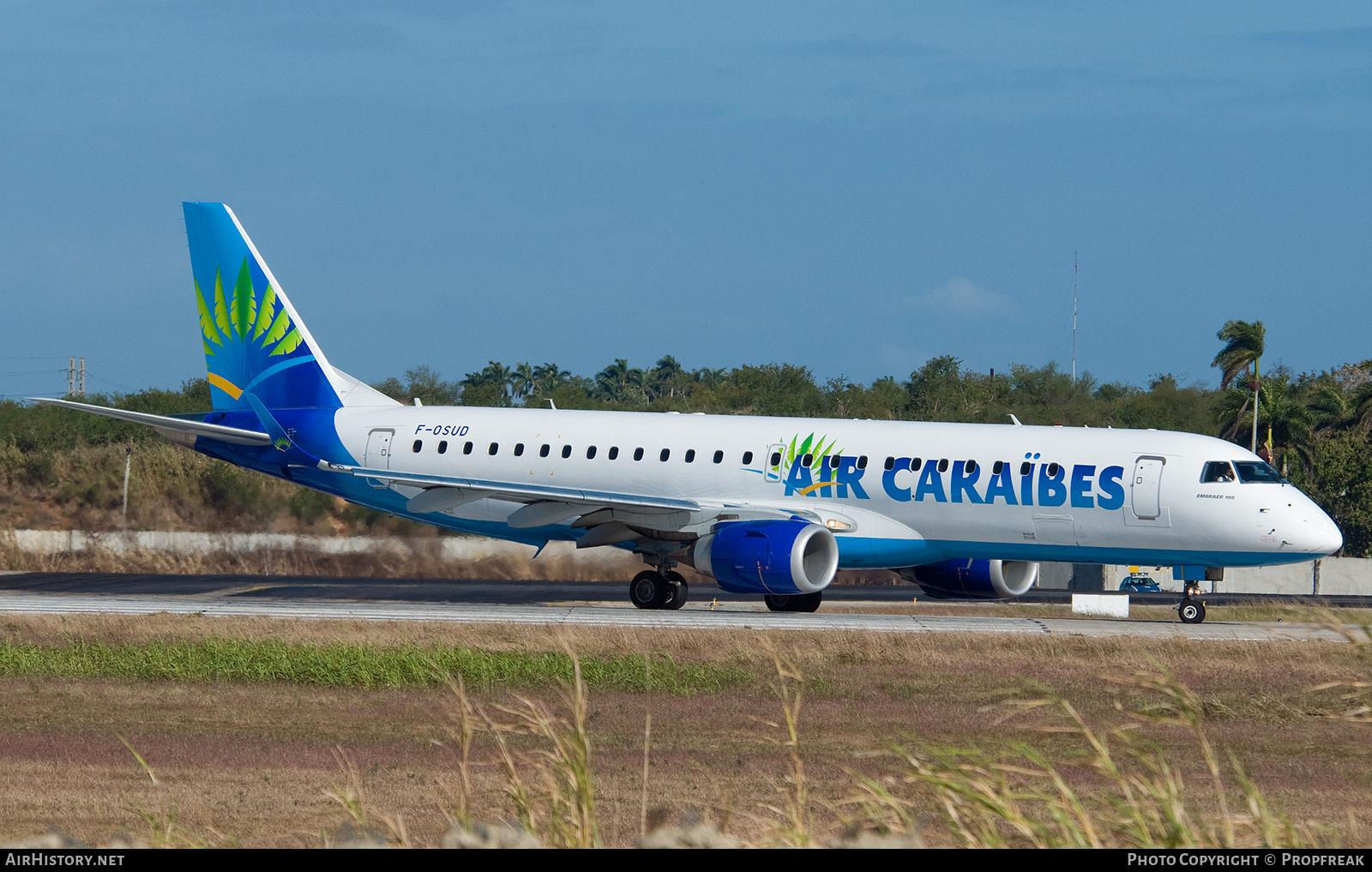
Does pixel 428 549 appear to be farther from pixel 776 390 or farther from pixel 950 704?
pixel 776 390

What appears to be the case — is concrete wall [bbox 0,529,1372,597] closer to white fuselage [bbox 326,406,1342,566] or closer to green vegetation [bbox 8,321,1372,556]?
green vegetation [bbox 8,321,1372,556]

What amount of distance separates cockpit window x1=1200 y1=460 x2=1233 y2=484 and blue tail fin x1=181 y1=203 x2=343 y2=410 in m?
19.3

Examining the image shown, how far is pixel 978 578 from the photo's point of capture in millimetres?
30016

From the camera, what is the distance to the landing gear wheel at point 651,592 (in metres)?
30.8

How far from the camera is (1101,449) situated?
27750 millimetres

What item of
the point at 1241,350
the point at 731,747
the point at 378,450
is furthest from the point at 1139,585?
the point at 731,747

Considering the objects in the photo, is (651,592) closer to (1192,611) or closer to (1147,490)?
(1147,490)

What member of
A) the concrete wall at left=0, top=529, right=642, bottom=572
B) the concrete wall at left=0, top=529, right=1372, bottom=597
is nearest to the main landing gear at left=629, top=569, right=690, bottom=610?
the concrete wall at left=0, top=529, right=1372, bottom=597

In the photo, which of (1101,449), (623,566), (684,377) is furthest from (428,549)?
(684,377)

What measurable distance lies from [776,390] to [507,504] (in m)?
45.8

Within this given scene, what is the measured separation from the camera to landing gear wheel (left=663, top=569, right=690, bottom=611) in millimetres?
30938

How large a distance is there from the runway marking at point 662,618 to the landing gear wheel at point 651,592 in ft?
1.11

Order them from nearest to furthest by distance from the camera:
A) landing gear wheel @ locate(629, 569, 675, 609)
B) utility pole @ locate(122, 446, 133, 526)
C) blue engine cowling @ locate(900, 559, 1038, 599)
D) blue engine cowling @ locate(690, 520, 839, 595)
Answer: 1. blue engine cowling @ locate(690, 520, 839, 595)
2. blue engine cowling @ locate(900, 559, 1038, 599)
3. landing gear wheel @ locate(629, 569, 675, 609)
4. utility pole @ locate(122, 446, 133, 526)

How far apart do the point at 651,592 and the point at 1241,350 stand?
3846 cm
